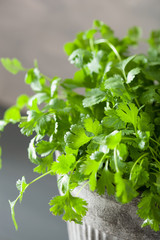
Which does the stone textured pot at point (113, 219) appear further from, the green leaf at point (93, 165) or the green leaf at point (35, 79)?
the green leaf at point (35, 79)

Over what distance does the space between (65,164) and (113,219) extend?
125 millimetres

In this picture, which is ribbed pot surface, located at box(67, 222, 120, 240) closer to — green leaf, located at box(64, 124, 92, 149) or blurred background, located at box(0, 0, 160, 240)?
green leaf, located at box(64, 124, 92, 149)

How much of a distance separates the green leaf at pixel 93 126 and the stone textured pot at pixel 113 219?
3.8 inches

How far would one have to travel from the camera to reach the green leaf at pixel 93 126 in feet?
1.73

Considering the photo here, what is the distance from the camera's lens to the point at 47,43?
141cm

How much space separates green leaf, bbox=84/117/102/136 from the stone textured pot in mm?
96

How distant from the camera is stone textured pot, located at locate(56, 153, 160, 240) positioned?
0.53 meters

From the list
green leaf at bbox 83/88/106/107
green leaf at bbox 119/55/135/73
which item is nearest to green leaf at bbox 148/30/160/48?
green leaf at bbox 119/55/135/73

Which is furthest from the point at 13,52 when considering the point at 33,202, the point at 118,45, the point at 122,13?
the point at 33,202

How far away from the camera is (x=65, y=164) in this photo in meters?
0.53

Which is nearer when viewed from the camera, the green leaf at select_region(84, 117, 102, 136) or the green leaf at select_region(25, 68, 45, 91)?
the green leaf at select_region(84, 117, 102, 136)

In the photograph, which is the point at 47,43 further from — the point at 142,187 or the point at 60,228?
the point at 142,187

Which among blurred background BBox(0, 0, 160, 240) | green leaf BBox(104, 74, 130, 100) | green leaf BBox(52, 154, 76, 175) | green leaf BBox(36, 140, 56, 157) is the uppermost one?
blurred background BBox(0, 0, 160, 240)

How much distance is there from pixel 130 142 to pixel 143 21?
101cm
